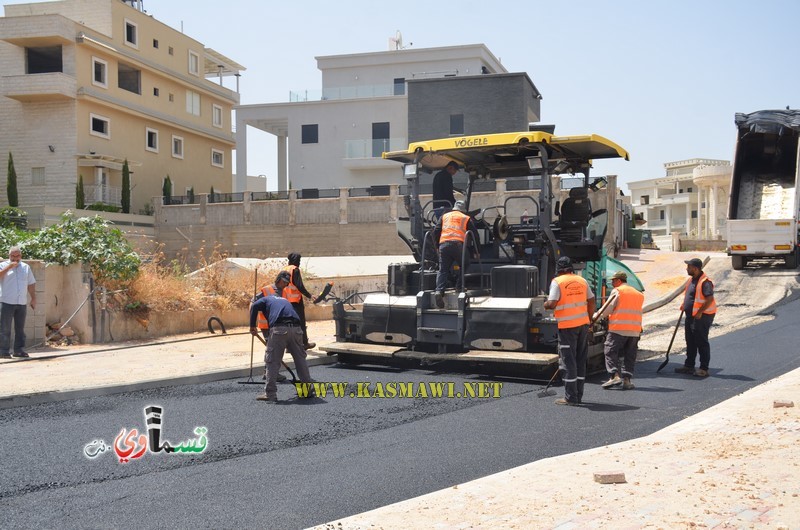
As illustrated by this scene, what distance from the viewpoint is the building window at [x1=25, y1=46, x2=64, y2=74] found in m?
37.1

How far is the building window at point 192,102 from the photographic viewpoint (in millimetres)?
44625

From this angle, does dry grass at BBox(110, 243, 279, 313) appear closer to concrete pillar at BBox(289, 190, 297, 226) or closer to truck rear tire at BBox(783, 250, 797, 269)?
truck rear tire at BBox(783, 250, 797, 269)

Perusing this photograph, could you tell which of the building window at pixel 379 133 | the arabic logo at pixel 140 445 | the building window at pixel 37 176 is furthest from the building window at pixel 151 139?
the arabic logo at pixel 140 445

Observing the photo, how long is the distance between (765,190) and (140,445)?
21768 millimetres

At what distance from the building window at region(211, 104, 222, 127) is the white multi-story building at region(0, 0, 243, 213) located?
7.68ft

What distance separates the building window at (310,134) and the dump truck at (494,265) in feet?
118

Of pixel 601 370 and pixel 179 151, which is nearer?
pixel 601 370

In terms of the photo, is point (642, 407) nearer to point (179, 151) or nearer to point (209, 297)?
point (209, 297)

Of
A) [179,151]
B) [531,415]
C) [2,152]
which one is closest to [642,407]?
[531,415]

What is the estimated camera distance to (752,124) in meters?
22.7

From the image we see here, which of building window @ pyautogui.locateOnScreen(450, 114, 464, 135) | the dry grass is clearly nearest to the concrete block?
the dry grass

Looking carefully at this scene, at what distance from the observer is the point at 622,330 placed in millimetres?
9133

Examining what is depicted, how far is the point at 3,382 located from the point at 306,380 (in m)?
3.44

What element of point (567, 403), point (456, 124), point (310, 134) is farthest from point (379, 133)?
point (567, 403)
